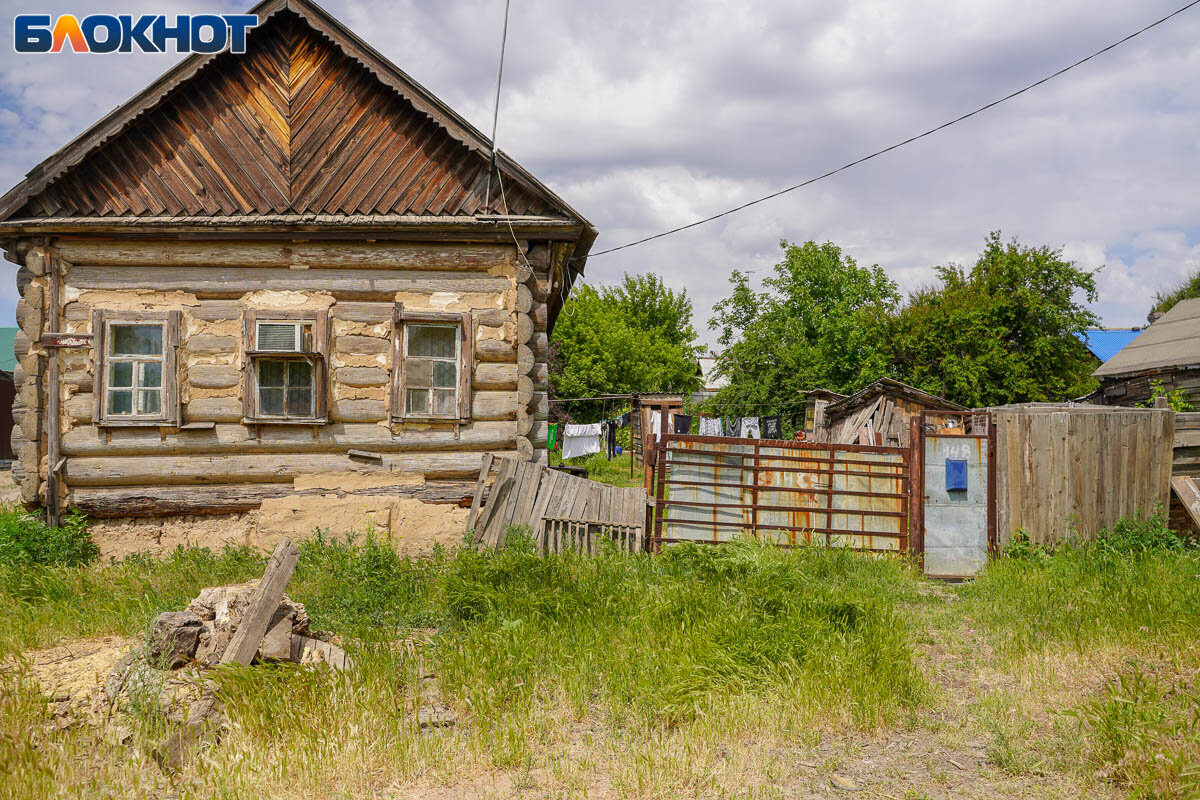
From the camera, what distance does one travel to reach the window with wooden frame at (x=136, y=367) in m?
9.49

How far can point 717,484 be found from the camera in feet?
33.2

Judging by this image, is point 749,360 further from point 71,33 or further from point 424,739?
point 424,739

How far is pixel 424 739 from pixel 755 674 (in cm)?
231

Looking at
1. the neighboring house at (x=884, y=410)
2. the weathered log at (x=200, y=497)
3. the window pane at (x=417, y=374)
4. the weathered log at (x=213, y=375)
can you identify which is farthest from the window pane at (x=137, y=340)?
the neighboring house at (x=884, y=410)

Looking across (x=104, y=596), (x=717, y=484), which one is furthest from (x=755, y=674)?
(x=104, y=596)

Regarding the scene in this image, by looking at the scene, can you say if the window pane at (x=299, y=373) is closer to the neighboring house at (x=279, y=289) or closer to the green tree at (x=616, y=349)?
the neighboring house at (x=279, y=289)

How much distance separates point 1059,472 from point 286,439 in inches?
391

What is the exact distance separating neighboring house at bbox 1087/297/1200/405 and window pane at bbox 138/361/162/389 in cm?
2403

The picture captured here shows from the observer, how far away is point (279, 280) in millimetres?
9859

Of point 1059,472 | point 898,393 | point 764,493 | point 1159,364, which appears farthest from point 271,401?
point 1159,364

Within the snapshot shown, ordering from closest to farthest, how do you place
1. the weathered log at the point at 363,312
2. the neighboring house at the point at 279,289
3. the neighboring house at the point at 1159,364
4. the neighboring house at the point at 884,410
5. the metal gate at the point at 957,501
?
the neighboring house at the point at 279,289 < the metal gate at the point at 957,501 < the weathered log at the point at 363,312 < the neighboring house at the point at 884,410 < the neighboring house at the point at 1159,364

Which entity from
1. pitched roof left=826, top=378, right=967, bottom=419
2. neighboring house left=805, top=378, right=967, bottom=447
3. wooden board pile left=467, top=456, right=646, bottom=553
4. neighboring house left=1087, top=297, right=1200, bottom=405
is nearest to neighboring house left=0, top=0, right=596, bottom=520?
wooden board pile left=467, top=456, right=646, bottom=553

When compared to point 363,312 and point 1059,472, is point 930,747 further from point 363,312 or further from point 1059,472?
point 363,312

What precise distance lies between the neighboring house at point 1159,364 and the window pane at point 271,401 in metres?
22.7
